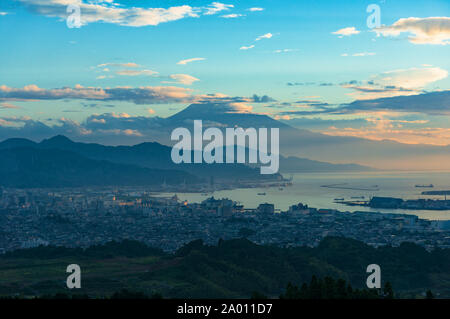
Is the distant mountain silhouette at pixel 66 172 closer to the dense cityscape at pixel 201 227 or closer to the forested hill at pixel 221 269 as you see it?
the dense cityscape at pixel 201 227

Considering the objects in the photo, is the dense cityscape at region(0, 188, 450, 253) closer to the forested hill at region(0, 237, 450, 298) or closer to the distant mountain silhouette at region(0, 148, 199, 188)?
the forested hill at region(0, 237, 450, 298)

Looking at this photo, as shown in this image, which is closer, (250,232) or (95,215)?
(250,232)

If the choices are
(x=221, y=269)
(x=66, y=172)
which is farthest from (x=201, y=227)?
(x=66, y=172)

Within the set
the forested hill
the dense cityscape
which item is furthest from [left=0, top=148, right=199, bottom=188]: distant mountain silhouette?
the forested hill

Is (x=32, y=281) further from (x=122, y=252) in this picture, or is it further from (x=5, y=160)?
(x=5, y=160)

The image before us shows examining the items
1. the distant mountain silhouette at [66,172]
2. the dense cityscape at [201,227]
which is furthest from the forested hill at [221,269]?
the distant mountain silhouette at [66,172]

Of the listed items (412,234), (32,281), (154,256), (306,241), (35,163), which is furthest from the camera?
(35,163)
